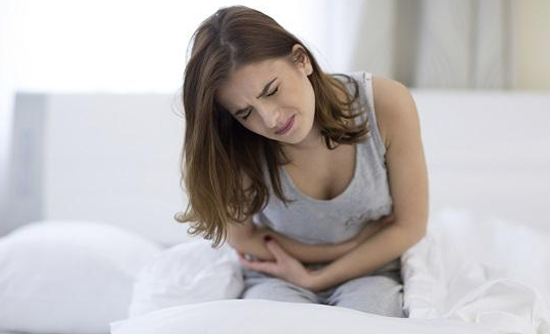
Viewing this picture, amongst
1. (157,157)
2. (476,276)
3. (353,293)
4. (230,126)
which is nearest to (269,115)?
(230,126)

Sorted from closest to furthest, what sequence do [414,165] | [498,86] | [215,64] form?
[215,64] → [414,165] → [498,86]

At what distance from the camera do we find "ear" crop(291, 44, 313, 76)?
1167mm

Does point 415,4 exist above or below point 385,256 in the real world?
above

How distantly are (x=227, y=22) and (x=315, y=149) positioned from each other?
1.16ft

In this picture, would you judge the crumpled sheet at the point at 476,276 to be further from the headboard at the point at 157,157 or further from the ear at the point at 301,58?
the ear at the point at 301,58

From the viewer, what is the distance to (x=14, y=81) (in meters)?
2.38

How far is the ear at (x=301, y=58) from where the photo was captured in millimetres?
1167

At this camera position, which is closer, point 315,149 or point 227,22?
point 227,22

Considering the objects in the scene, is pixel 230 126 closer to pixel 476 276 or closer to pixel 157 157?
pixel 476 276

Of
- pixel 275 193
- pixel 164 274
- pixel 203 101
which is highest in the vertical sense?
pixel 203 101

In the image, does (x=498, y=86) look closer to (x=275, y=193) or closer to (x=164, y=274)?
(x=275, y=193)

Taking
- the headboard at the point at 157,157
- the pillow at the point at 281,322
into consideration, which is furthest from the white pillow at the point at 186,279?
the headboard at the point at 157,157

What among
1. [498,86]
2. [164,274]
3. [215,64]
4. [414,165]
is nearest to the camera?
[215,64]

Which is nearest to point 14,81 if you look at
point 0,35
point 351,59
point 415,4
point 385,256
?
point 0,35
